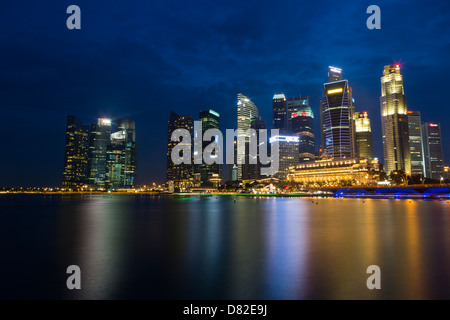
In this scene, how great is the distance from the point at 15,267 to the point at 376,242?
86.6ft

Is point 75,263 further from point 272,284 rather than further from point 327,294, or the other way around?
point 327,294

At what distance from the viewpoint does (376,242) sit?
971 inches

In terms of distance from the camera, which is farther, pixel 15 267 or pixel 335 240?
pixel 335 240
